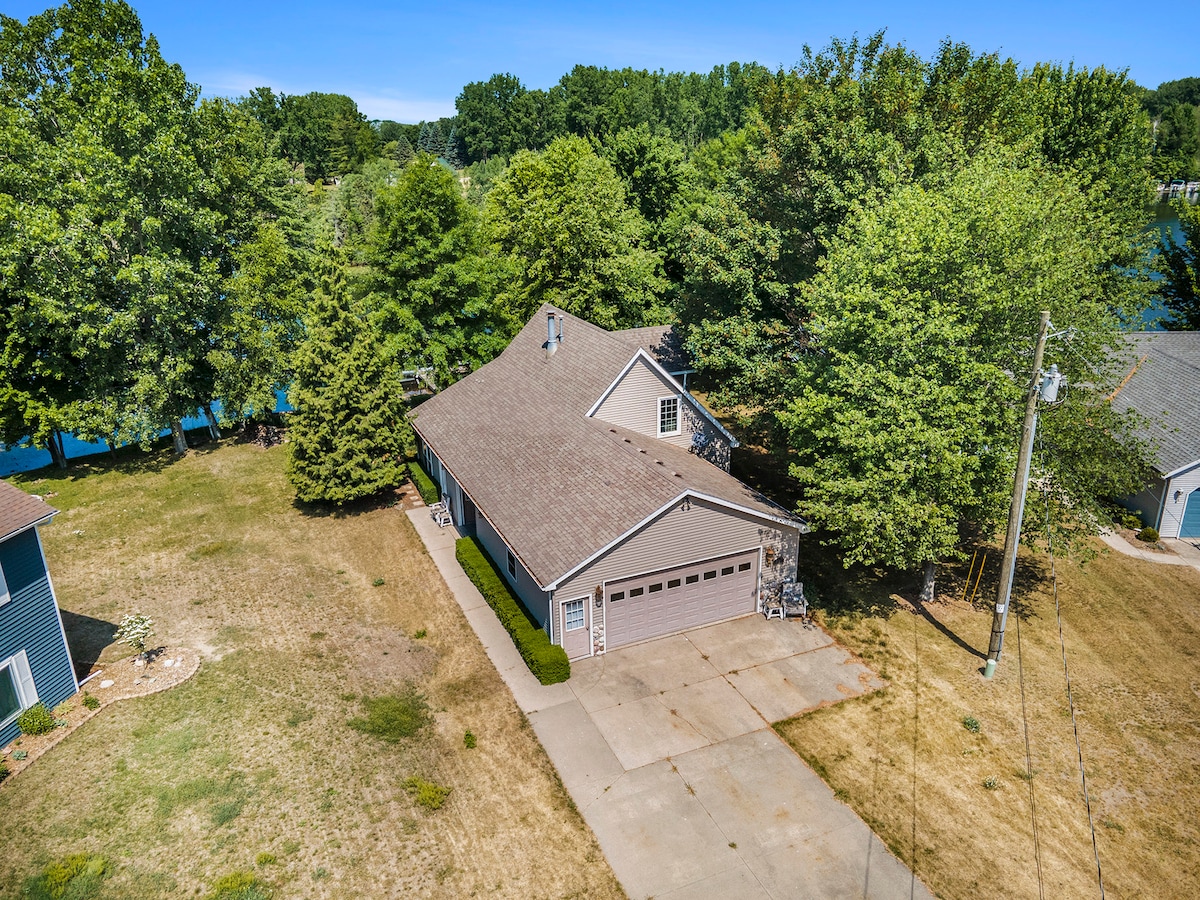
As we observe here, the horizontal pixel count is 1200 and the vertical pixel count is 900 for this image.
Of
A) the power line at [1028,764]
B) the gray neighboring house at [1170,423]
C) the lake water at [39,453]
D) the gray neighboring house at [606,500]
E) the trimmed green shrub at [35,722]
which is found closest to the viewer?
the power line at [1028,764]

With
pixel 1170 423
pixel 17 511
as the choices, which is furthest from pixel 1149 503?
pixel 17 511

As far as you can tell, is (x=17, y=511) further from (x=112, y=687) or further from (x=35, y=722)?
(x=112, y=687)

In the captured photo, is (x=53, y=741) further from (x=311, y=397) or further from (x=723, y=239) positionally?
(x=723, y=239)

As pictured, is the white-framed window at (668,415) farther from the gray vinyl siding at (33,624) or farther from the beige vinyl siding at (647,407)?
the gray vinyl siding at (33,624)

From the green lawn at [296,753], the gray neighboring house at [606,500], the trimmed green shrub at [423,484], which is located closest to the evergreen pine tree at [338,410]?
the trimmed green shrub at [423,484]

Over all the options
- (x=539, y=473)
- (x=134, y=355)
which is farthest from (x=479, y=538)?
(x=134, y=355)

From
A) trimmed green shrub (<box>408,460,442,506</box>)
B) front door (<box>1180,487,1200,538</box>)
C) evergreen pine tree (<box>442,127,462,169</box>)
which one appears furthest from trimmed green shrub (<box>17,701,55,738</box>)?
evergreen pine tree (<box>442,127,462,169</box>)
